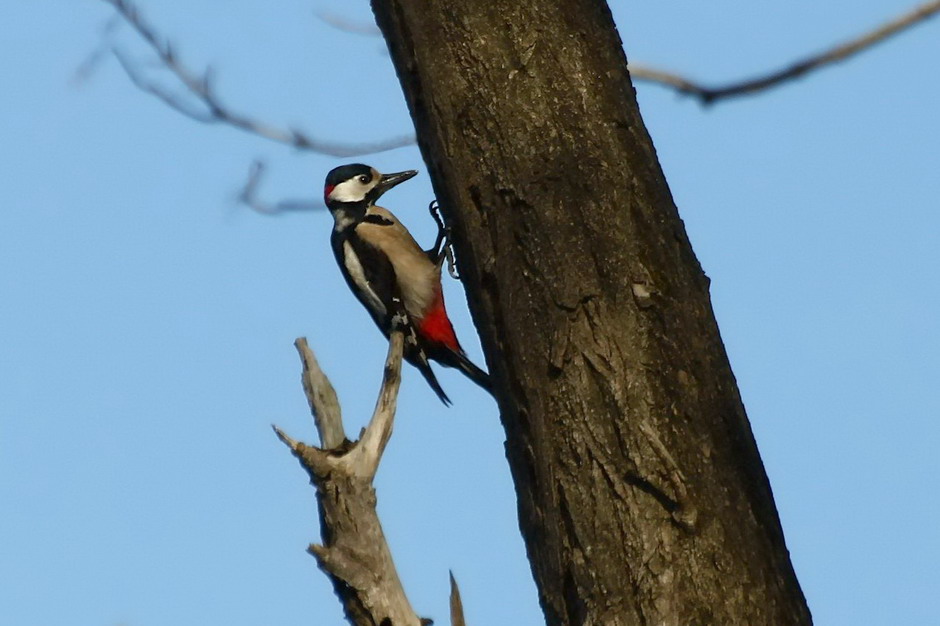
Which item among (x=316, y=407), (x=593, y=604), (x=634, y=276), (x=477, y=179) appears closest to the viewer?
(x=593, y=604)

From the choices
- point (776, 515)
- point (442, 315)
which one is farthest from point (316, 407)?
point (442, 315)

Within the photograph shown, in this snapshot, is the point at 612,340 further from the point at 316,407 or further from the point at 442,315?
the point at 442,315

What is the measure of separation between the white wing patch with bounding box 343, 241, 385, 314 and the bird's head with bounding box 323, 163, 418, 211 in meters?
0.25

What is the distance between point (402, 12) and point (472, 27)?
185 mm

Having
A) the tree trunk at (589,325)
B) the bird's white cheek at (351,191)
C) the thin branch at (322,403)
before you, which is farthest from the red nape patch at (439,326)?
the tree trunk at (589,325)

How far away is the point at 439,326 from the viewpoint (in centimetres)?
540

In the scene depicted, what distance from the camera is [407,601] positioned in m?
2.73

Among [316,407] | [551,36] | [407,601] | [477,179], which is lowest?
[407,601]

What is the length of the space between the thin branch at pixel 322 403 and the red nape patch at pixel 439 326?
230cm

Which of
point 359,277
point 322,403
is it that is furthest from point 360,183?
point 322,403

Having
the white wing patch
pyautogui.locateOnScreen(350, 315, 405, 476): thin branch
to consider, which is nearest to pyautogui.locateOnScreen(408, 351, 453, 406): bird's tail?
the white wing patch

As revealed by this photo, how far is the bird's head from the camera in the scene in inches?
226

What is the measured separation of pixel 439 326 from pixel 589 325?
9.86 feet

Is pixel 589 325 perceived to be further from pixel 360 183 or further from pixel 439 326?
pixel 360 183
